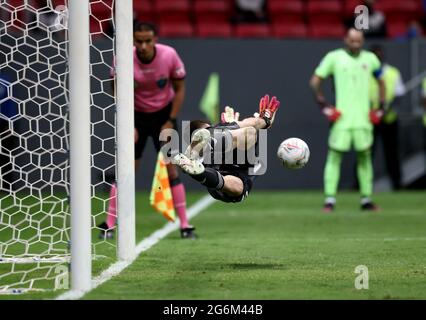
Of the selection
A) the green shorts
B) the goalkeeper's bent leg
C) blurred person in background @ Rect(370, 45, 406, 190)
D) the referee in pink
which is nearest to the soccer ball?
the referee in pink

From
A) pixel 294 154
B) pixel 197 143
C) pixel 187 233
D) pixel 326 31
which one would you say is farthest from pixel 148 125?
pixel 326 31

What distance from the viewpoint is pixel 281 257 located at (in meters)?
8.71

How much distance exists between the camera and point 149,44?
1041 centimetres

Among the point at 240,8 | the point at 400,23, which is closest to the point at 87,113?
the point at 240,8

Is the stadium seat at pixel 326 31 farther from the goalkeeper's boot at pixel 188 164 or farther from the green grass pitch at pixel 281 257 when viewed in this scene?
the goalkeeper's boot at pixel 188 164

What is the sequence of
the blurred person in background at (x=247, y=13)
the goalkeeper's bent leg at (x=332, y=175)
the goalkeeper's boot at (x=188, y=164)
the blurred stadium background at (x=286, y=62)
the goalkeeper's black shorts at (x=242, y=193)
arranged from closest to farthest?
the goalkeeper's boot at (x=188, y=164)
the goalkeeper's black shorts at (x=242, y=193)
the goalkeeper's bent leg at (x=332, y=175)
the blurred stadium background at (x=286, y=62)
the blurred person in background at (x=247, y=13)

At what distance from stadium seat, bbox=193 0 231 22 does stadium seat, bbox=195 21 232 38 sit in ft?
0.31

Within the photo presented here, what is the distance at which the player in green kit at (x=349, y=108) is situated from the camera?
45.1 ft

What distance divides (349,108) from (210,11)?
5735mm

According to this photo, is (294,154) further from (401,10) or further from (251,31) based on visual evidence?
(401,10)

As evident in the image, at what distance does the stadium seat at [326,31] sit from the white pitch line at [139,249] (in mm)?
4610

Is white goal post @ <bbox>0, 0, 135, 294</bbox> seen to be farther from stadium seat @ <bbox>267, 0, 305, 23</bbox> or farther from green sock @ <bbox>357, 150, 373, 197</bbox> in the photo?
stadium seat @ <bbox>267, 0, 305, 23</bbox>

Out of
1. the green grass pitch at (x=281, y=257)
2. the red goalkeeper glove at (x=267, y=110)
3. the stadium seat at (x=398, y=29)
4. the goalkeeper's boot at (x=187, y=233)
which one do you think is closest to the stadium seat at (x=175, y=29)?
the stadium seat at (x=398, y=29)

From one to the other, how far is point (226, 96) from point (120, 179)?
9588mm
